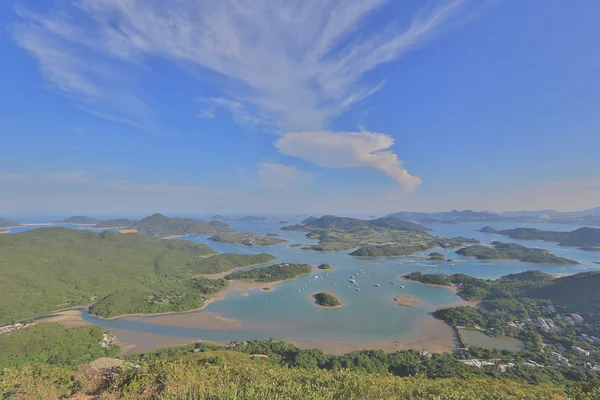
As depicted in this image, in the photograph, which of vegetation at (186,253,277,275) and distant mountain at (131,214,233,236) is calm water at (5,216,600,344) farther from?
distant mountain at (131,214,233,236)

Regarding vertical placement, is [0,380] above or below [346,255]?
above

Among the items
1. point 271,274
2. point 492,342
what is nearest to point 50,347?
point 271,274

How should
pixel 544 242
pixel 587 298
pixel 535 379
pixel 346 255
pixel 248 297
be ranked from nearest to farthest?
pixel 535 379 → pixel 587 298 → pixel 248 297 → pixel 346 255 → pixel 544 242

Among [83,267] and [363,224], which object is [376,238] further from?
[83,267]

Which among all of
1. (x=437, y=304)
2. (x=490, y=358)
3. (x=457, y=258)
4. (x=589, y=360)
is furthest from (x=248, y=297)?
(x=457, y=258)

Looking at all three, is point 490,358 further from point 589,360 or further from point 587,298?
point 587,298

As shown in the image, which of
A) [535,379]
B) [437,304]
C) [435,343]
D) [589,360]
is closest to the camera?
[535,379]

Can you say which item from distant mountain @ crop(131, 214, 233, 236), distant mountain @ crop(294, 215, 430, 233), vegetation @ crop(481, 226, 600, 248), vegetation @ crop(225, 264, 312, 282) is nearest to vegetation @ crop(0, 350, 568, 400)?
vegetation @ crop(225, 264, 312, 282)
